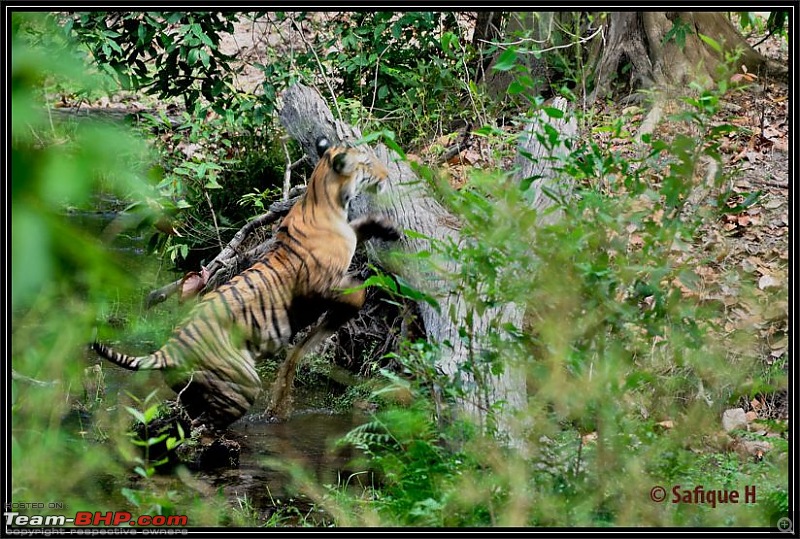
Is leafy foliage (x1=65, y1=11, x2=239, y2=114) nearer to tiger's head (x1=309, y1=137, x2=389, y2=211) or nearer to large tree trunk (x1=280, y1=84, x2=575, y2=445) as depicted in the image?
large tree trunk (x1=280, y1=84, x2=575, y2=445)

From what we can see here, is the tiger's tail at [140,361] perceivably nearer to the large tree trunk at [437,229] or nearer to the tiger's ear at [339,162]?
the large tree trunk at [437,229]

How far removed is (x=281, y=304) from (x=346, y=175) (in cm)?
97

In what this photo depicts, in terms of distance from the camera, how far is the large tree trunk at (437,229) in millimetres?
3625

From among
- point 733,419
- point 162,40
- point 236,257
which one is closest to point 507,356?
point 733,419

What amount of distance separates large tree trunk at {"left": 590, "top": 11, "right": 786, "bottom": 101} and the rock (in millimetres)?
3416

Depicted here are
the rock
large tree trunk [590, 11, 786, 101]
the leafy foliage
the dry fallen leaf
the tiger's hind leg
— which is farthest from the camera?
large tree trunk [590, 11, 786, 101]

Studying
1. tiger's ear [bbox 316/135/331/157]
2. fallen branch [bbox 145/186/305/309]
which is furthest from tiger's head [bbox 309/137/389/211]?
fallen branch [bbox 145/186/305/309]

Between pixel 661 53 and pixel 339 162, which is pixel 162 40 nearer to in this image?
pixel 339 162

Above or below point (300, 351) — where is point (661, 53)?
above

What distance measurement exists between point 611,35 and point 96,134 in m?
7.25

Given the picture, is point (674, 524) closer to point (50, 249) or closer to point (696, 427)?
point (696, 427)

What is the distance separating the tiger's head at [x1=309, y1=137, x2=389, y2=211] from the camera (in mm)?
5656

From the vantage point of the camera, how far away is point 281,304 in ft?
18.1

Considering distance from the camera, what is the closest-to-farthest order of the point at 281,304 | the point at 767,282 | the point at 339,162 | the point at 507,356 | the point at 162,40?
1. the point at 507,356
2. the point at 767,282
3. the point at 281,304
4. the point at 339,162
5. the point at 162,40
